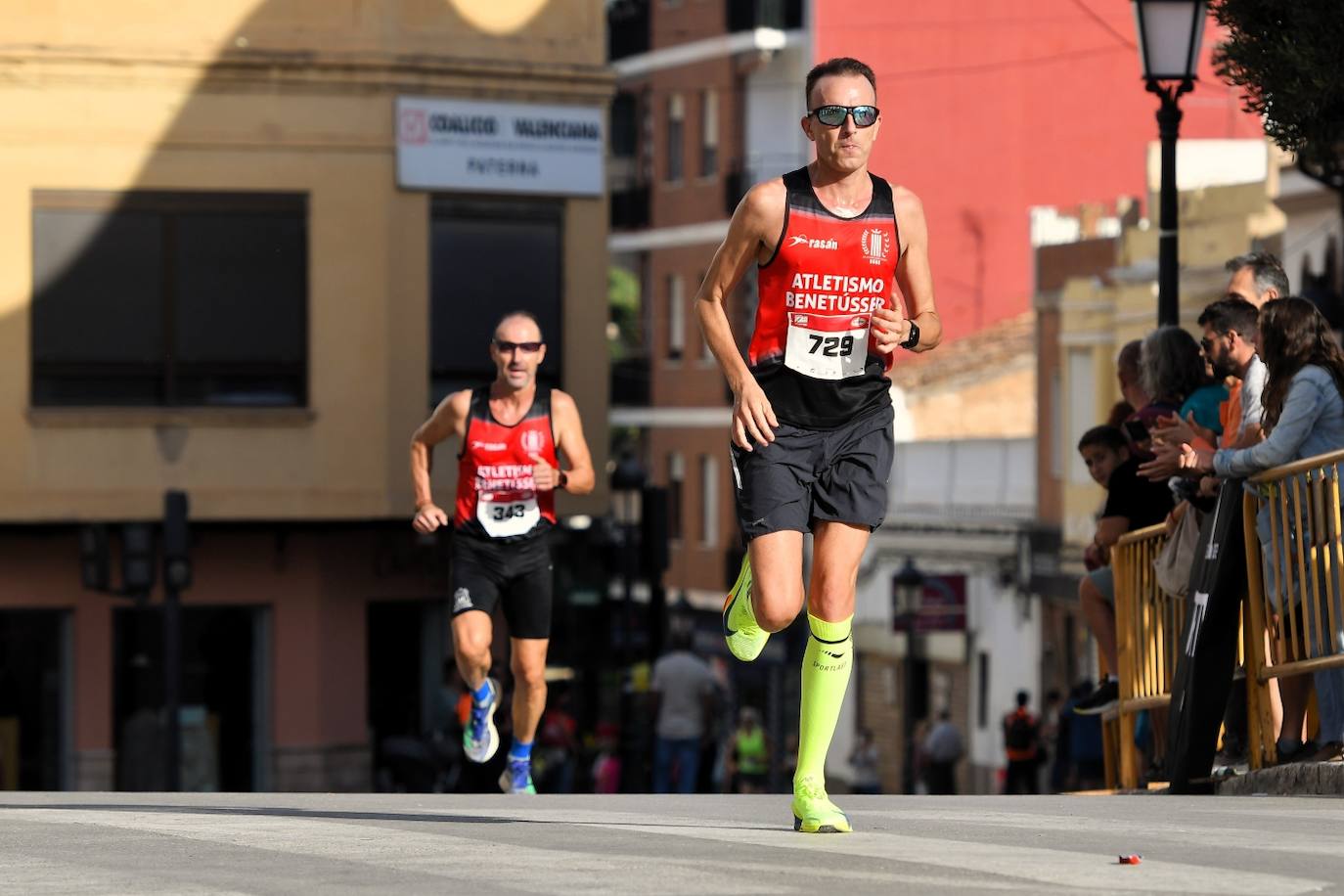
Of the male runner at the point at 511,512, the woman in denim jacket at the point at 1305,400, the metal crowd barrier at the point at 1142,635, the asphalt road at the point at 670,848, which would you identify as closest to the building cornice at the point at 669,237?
the metal crowd barrier at the point at 1142,635

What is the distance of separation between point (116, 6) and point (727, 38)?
1204 inches

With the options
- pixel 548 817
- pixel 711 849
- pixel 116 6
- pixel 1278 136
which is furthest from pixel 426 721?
pixel 711 849

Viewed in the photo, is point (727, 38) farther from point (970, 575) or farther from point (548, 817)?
point (548, 817)

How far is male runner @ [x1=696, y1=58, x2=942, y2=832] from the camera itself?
9.12 m

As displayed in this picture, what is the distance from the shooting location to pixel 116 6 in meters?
26.7

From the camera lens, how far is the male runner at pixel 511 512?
44.8 ft

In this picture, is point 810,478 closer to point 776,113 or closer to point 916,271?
point 916,271

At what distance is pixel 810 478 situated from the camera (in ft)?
30.2

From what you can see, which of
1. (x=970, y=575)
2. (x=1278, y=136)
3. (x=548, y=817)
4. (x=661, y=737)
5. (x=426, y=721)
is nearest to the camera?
(x=548, y=817)

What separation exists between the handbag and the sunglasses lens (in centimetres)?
448

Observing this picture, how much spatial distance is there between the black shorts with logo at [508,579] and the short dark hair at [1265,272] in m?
3.33

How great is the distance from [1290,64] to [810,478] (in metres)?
7.10

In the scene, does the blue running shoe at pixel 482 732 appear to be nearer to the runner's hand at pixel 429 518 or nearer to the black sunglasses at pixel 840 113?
the runner's hand at pixel 429 518

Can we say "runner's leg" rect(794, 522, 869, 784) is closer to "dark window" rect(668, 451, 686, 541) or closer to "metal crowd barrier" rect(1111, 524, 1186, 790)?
"metal crowd barrier" rect(1111, 524, 1186, 790)
